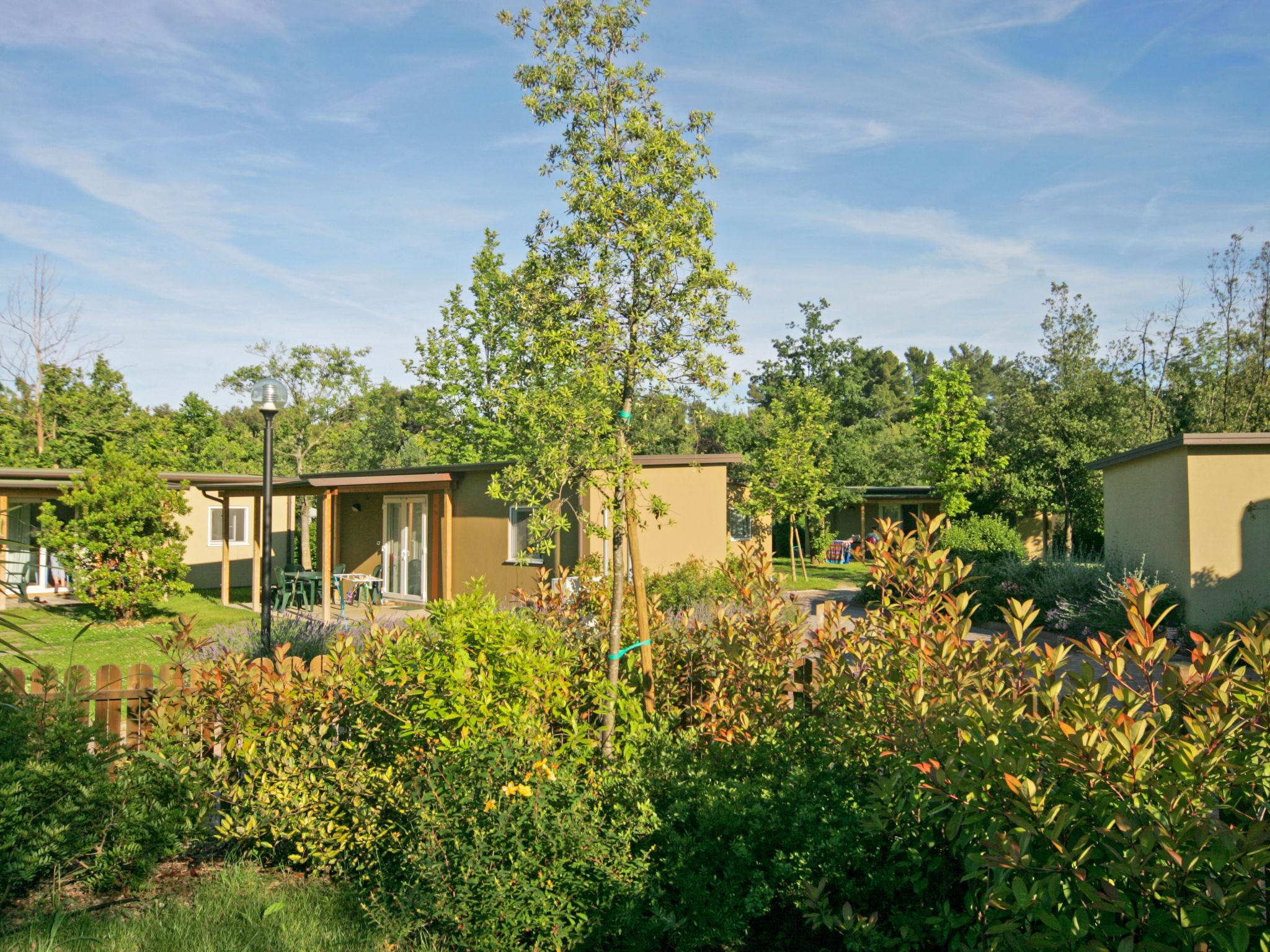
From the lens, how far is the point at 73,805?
12.3ft

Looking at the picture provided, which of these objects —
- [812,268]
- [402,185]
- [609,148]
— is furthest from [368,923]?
[812,268]

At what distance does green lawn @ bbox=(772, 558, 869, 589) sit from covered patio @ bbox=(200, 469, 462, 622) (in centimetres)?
808

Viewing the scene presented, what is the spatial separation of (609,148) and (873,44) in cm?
419

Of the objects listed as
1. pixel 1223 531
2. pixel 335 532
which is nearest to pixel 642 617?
pixel 1223 531

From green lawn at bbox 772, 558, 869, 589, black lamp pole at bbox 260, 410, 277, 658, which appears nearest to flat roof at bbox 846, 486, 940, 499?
green lawn at bbox 772, 558, 869, 589

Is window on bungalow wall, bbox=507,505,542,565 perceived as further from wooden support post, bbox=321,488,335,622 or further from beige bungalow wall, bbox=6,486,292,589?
beige bungalow wall, bbox=6,486,292,589

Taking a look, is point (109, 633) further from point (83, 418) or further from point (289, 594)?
point (83, 418)

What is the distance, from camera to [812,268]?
1068 cm

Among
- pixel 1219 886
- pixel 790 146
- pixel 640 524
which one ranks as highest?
pixel 790 146

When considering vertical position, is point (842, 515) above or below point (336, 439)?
below

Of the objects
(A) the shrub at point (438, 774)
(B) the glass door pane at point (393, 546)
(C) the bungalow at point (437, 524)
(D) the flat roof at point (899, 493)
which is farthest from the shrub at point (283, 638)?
(D) the flat roof at point (899, 493)

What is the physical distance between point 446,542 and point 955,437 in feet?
56.1

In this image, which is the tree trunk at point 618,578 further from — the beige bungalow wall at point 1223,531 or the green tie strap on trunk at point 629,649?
the beige bungalow wall at point 1223,531

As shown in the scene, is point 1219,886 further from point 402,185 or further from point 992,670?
point 402,185
